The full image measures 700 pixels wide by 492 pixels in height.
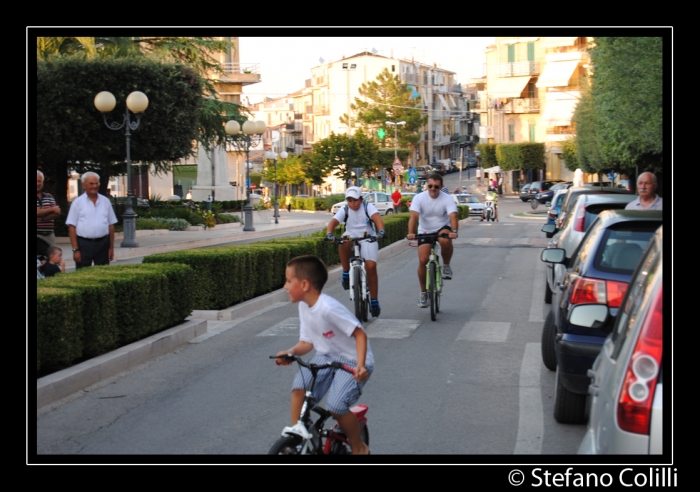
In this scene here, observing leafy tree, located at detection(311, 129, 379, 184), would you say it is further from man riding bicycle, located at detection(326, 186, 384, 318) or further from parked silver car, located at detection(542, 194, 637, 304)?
man riding bicycle, located at detection(326, 186, 384, 318)

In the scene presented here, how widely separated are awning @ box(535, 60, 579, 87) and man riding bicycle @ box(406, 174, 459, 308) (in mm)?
66338

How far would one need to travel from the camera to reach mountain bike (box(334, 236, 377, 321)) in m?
11.6

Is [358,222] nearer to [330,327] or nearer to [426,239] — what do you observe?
[426,239]

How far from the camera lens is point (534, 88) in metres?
89.0

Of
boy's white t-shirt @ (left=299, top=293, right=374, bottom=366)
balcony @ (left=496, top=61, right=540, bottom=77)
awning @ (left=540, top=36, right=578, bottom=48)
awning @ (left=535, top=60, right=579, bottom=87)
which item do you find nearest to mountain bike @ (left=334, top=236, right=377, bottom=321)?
boy's white t-shirt @ (left=299, top=293, right=374, bottom=366)

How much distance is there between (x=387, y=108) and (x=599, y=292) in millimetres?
93413

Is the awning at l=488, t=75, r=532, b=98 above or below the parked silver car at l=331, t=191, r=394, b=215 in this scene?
above

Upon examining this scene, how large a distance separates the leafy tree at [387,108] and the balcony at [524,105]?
12.3m

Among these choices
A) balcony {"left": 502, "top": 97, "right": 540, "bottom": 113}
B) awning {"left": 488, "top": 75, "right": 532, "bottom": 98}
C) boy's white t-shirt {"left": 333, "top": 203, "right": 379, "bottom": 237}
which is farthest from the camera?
balcony {"left": 502, "top": 97, "right": 540, "bottom": 113}
